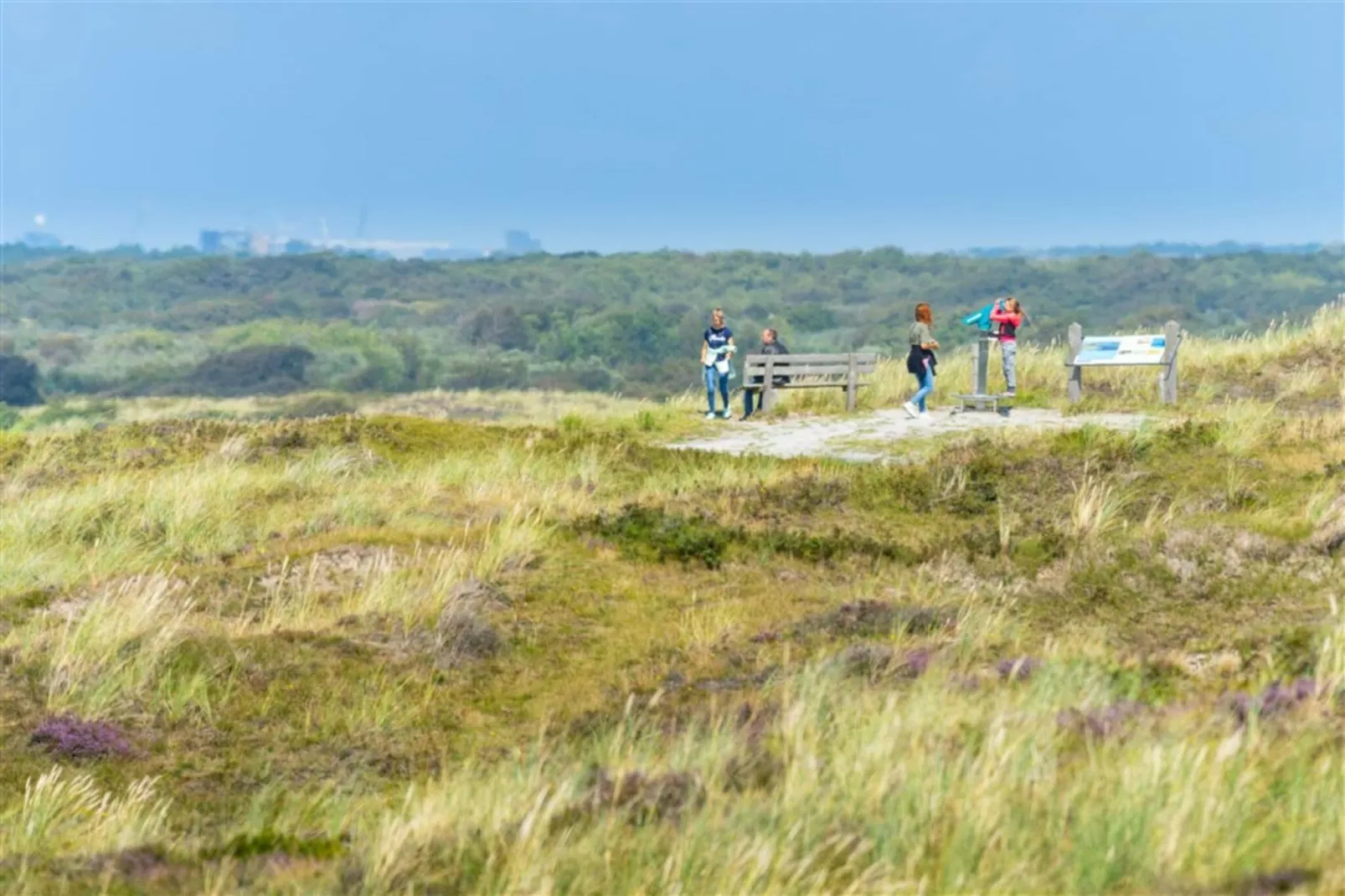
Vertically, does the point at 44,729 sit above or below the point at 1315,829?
below

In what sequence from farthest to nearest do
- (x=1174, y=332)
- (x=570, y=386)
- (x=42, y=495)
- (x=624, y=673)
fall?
1. (x=570, y=386)
2. (x=1174, y=332)
3. (x=42, y=495)
4. (x=624, y=673)

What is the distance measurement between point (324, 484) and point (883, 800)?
13199 millimetres

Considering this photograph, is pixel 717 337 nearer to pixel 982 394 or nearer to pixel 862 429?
pixel 862 429

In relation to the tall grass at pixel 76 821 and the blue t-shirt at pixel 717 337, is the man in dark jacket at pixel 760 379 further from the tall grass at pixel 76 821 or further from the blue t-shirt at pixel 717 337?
the tall grass at pixel 76 821

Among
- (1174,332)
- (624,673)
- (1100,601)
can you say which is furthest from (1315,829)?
(1174,332)

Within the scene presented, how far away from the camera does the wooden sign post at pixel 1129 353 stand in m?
24.4

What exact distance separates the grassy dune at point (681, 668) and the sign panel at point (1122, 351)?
4114 mm

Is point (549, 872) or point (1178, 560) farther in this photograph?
point (1178, 560)

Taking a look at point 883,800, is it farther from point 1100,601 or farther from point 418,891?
point 1100,601

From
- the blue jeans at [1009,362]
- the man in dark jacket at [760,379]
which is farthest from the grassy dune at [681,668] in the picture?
the blue jeans at [1009,362]

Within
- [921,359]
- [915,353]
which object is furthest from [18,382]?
[921,359]

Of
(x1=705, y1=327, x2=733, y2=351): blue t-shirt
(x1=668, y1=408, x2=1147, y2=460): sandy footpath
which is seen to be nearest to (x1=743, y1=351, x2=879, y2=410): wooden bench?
(x1=705, y1=327, x2=733, y2=351): blue t-shirt

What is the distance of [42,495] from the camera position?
17.9m

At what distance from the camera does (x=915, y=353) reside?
24.3 m
